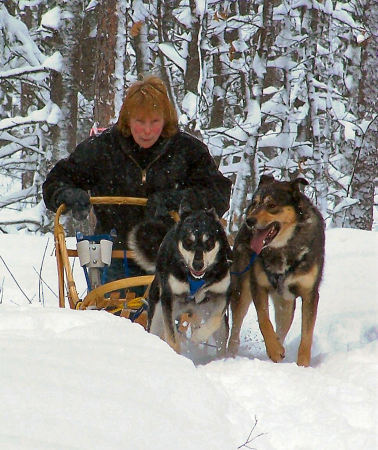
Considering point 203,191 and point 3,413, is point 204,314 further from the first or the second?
point 3,413

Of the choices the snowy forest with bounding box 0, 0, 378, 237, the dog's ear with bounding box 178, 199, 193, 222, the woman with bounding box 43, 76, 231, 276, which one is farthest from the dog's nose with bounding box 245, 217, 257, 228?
the snowy forest with bounding box 0, 0, 378, 237

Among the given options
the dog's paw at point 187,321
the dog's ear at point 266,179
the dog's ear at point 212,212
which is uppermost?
the dog's ear at point 266,179

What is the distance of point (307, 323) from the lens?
411cm

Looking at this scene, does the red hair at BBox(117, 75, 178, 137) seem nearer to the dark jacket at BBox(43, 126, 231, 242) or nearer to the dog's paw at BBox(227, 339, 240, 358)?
the dark jacket at BBox(43, 126, 231, 242)

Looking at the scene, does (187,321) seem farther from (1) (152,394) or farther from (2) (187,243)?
(1) (152,394)

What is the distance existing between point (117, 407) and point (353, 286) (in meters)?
4.54

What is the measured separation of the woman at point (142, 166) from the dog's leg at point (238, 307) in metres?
0.56

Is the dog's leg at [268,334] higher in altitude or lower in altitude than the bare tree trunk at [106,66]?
lower

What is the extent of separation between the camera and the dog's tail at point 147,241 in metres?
4.12

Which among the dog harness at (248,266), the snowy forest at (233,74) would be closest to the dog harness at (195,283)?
the dog harness at (248,266)

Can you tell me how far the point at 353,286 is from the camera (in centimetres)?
592

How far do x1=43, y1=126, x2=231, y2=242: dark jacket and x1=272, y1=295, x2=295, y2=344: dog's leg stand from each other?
0.88 m

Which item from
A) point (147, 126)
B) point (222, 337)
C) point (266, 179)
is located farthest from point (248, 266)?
point (147, 126)

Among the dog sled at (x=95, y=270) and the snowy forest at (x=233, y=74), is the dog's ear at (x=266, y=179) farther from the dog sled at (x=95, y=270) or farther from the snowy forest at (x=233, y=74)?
the snowy forest at (x=233, y=74)
